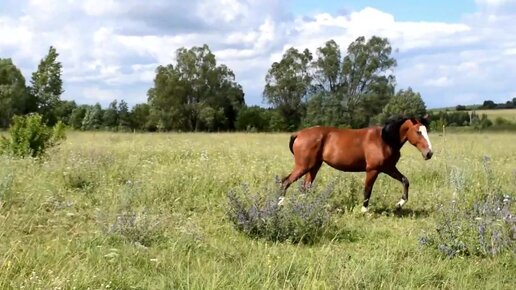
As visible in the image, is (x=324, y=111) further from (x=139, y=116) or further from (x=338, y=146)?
(x=338, y=146)

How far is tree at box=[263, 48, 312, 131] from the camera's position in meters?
62.2

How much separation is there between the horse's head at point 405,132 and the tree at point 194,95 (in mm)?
47425

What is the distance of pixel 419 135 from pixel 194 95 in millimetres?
52724

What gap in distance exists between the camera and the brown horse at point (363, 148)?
8226 mm

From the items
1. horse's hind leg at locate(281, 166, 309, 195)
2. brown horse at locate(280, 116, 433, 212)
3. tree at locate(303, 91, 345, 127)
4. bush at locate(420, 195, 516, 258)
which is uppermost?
tree at locate(303, 91, 345, 127)

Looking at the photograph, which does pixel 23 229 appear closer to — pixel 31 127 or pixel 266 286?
pixel 266 286

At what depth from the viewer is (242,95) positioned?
63.1 metres

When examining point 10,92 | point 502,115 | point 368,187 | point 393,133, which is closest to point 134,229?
point 368,187

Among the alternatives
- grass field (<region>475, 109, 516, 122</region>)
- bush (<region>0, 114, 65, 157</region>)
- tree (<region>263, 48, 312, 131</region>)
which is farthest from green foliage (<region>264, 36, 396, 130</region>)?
bush (<region>0, 114, 65, 157</region>)

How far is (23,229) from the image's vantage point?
17.7 feet

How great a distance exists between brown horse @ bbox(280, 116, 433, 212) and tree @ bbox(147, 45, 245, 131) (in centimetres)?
4674

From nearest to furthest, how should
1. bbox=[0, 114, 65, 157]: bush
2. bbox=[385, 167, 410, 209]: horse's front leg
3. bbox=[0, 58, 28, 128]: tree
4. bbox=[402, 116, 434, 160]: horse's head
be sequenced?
bbox=[402, 116, 434, 160]: horse's head, bbox=[385, 167, 410, 209]: horse's front leg, bbox=[0, 114, 65, 157]: bush, bbox=[0, 58, 28, 128]: tree

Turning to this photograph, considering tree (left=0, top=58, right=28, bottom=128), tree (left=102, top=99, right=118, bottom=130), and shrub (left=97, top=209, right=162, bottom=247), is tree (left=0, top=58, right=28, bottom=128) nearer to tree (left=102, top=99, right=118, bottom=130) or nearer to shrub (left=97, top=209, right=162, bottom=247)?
tree (left=102, top=99, right=118, bottom=130)

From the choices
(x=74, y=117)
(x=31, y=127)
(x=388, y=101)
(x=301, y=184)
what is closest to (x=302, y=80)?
(x=388, y=101)
